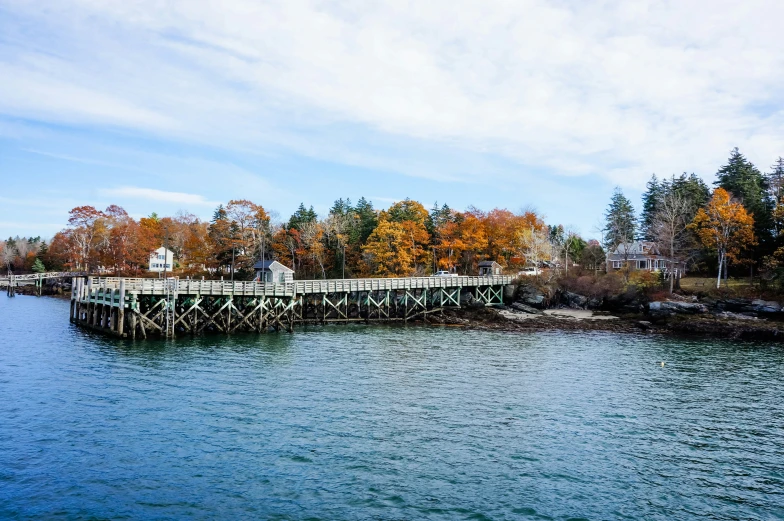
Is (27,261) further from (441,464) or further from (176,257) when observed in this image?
(441,464)

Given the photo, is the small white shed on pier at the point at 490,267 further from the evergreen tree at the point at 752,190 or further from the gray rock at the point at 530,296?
the evergreen tree at the point at 752,190

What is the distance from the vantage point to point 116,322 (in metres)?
40.8

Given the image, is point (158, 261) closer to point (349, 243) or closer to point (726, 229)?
point (349, 243)

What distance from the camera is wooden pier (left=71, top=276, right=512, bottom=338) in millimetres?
40875

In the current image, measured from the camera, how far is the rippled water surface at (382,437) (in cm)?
1391

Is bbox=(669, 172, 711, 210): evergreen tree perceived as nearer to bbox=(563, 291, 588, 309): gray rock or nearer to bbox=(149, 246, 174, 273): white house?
bbox=(563, 291, 588, 309): gray rock

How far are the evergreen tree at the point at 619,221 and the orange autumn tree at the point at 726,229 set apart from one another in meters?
28.9

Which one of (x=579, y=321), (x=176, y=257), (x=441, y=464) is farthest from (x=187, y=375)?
(x=176, y=257)

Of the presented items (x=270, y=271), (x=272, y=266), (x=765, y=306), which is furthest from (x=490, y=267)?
(x=765, y=306)

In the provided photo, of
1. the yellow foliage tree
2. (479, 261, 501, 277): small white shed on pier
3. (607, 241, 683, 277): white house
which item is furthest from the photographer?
the yellow foliage tree

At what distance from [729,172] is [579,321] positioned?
40086mm

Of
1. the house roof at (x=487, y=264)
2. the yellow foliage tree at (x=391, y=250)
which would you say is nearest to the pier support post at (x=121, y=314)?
the yellow foliage tree at (x=391, y=250)

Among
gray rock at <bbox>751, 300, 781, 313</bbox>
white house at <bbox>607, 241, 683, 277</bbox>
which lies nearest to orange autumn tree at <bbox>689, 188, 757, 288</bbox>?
gray rock at <bbox>751, 300, 781, 313</bbox>

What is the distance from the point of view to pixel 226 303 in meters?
45.0
